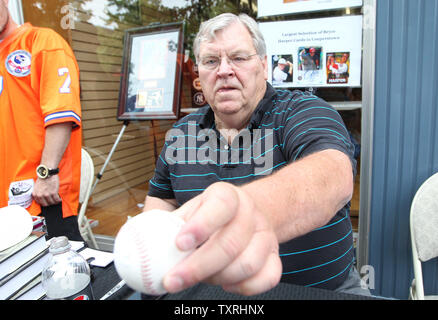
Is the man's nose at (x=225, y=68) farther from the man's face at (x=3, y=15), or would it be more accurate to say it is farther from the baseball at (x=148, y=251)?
the man's face at (x=3, y=15)

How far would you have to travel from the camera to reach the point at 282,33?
187 cm

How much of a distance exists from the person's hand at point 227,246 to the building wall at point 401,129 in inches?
61.9

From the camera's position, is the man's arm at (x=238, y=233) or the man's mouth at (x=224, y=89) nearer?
the man's arm at (x=238, y=233)

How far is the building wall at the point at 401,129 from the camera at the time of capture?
1.55 metres

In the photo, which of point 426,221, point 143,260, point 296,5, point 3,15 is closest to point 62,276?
point 143,260

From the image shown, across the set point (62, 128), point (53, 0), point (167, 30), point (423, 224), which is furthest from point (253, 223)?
point (53, 0)

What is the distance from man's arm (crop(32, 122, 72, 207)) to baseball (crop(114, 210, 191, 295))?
124 centimetres

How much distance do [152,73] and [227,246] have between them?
233 cm

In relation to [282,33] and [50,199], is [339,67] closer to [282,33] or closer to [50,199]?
[282,33]

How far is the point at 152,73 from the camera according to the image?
2.46 meters

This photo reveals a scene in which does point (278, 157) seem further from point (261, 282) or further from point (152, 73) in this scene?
point (152, 73)

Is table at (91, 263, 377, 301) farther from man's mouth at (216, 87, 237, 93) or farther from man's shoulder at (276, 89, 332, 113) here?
man's mouth at (216, 87, 237, 93)

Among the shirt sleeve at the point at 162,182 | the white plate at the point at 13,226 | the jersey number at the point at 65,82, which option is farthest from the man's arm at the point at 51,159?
the white plate at the point at 13,226
